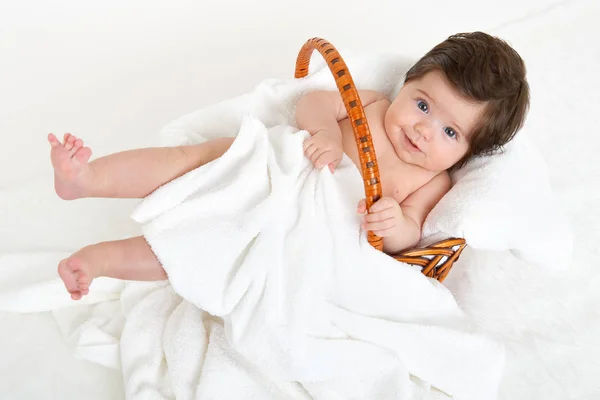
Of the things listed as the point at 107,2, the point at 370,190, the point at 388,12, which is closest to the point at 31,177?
the point at 107,2

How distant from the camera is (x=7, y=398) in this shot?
1254 mm

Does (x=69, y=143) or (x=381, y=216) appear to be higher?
(x=69, y=143)

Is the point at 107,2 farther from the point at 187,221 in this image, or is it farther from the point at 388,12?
the point at 187,221

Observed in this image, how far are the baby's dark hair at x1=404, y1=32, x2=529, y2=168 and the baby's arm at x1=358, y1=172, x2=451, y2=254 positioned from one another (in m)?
0.11

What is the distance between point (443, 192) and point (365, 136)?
44 cm

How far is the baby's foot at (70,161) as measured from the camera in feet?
3.73

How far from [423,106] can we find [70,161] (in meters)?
0.72

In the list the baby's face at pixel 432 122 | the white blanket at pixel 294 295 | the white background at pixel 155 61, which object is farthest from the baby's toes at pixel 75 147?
the baby's face at pixel 432 122

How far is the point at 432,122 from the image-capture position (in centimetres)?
137

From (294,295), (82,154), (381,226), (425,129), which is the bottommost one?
(294,295)

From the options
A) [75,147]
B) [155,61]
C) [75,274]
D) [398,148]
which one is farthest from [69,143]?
[155,61]

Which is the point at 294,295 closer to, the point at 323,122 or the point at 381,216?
the point at 381,216

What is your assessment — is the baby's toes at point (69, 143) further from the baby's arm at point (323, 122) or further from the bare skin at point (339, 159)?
the baby's arm at point (323, 122)

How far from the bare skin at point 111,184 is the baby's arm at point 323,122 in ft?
0.82
